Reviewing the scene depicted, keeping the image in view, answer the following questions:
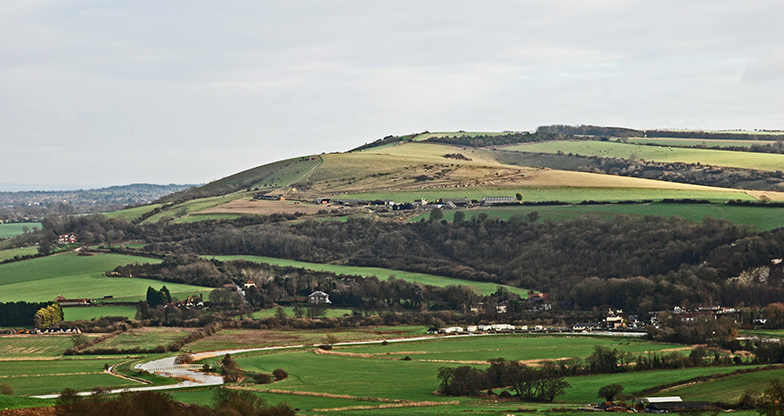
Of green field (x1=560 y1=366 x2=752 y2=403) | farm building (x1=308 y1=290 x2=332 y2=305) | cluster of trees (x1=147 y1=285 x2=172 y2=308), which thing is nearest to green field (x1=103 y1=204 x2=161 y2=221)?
cluster of trees (x1=147 y1=285 x2=172 y2=308)

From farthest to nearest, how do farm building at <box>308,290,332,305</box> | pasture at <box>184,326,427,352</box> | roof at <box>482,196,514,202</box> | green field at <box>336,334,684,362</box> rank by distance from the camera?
roof at <box>482,196,514,202</box>
farm building at <box>308,290,332,305</box>
pasture at <box>184,326,427,352</box>
green field at <box>336,334,684,362</box>

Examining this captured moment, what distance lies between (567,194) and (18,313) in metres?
94.3

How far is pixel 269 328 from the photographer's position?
99812 mm

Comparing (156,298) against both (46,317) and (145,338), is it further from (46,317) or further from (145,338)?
(145,338)

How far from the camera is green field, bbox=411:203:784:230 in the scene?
118000 millimetres

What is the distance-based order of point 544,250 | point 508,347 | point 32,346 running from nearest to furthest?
point 508,347 → point 32,346 → point 544,250

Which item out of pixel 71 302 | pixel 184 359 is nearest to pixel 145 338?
pixel 184 359

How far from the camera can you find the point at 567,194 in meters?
158

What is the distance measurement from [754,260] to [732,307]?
10.4 m

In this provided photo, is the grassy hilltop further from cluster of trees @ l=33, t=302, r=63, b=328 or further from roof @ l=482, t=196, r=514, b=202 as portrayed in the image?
cluster of trees @ l=33, t=302, r=63, b=328

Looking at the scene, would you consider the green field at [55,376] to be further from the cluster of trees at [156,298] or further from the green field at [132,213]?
the green field at [132,213]

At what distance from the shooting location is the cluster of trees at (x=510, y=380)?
60.9 meters

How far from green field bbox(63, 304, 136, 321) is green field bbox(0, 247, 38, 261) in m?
43.2

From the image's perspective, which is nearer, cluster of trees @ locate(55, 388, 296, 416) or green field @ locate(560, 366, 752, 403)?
cluster of trees @ locate(55, 388, 296, 416)
